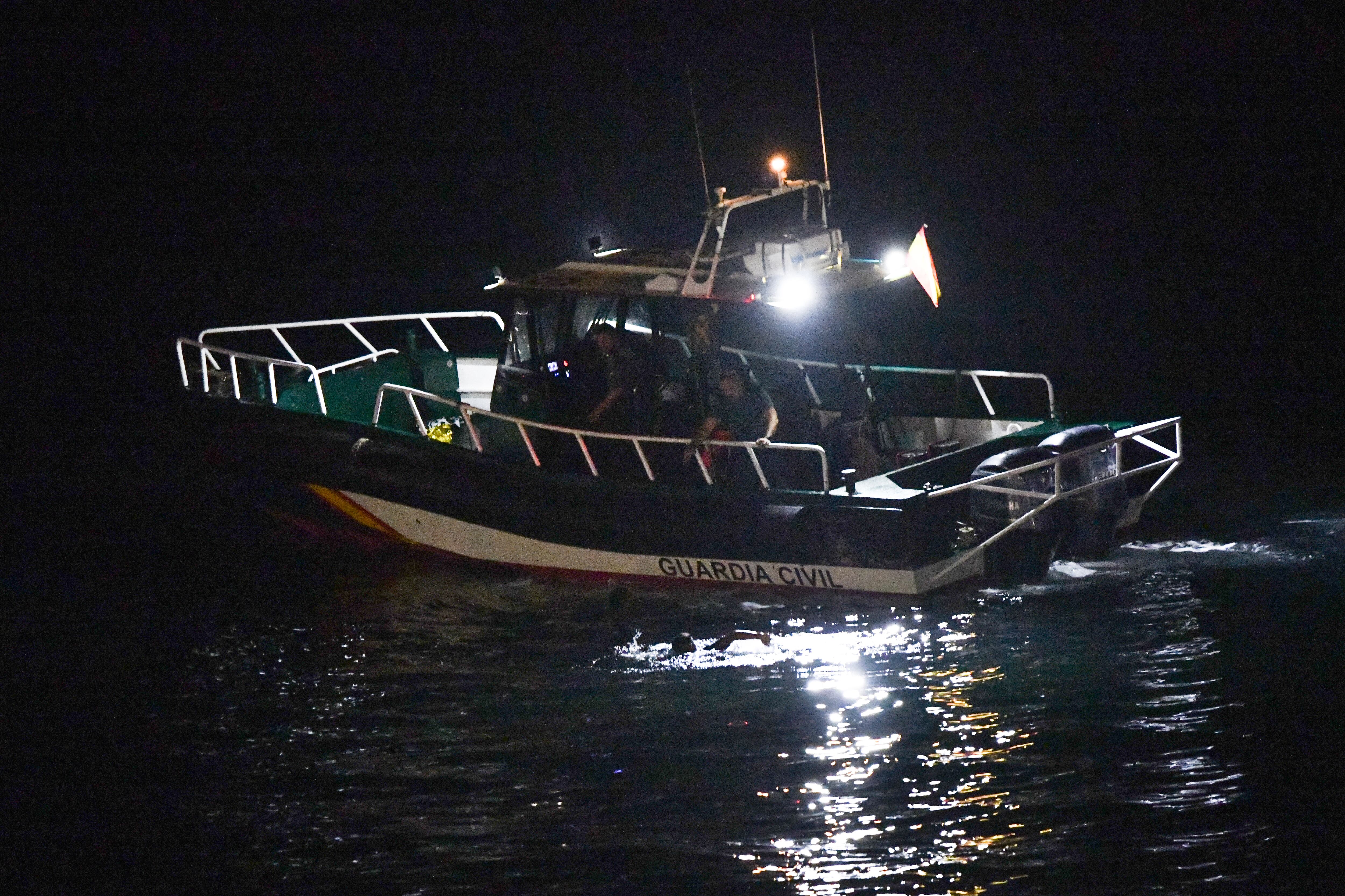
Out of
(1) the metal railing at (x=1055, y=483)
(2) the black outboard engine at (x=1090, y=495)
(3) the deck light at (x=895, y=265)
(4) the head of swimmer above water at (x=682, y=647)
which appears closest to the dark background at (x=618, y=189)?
(3) the deck light at (x=895, y=265)

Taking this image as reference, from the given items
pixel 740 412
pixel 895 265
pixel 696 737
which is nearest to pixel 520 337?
pixel 740 412

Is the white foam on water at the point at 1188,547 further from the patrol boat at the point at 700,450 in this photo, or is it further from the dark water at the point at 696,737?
the patrol boat at the point at 700,450

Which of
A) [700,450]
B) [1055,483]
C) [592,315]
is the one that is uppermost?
[592,315]

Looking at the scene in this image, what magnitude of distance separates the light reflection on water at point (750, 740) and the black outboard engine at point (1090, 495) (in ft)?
0.73

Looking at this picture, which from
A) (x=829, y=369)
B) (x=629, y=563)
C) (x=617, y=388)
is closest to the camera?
(x=629, y=563)

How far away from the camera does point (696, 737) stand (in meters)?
9.11

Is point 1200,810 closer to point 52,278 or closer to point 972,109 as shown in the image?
point 52,278

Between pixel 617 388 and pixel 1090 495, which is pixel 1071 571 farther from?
pixel 617 388

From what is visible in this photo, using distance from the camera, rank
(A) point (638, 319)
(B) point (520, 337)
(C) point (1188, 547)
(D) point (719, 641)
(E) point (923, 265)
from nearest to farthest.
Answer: (D) point (719, 641) < (E) point (923, 265) < (C) point (1188, 547) < (A) point (638, 319) < (B) point (520, 337)

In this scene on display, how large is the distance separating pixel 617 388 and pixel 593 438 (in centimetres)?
40

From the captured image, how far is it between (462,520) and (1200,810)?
5.93 meters

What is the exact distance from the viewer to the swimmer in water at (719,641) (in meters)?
10.4

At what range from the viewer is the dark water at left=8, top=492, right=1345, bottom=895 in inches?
306

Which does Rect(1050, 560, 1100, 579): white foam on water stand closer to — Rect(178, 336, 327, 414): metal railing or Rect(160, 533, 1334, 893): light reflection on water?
Rect(160, 533, 1334, 893): light reflection on water
